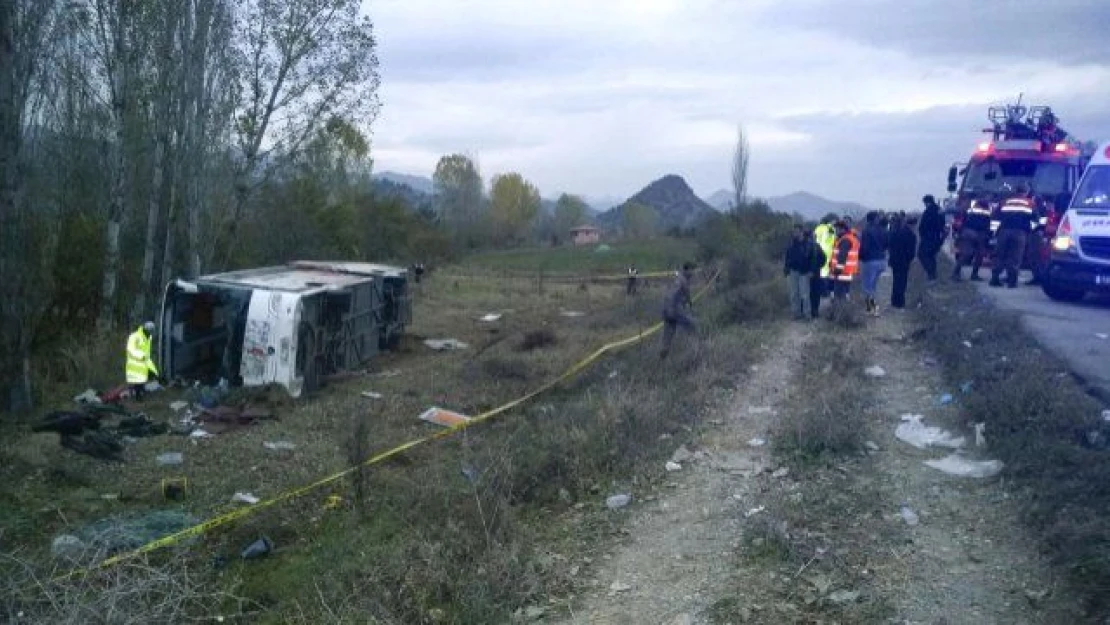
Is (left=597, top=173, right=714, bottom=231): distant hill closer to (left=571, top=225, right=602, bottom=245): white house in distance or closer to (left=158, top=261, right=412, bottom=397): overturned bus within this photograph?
(left=571, top=225, right=602, bottom=245): white house in distance

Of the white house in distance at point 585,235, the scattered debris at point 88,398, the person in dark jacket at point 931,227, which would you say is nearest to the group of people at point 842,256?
the person in dark jacket at point 931,227

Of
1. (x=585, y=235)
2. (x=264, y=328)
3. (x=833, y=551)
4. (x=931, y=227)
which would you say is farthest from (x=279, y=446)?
(x=585, y=235)

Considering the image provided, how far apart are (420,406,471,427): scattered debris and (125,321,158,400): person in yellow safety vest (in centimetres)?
366

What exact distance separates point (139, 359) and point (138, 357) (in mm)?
28

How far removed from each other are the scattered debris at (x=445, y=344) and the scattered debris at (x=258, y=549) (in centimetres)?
1020

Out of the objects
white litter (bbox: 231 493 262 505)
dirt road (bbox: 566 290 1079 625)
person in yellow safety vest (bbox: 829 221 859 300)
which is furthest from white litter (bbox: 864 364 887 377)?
white litter (bbox: 231 493 262 505)

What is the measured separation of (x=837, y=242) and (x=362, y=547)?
28.0 feet

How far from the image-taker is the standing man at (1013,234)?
1391cm

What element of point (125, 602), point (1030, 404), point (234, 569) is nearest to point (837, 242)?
point (1030, 404)

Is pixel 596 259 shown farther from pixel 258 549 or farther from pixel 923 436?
pixel 258 549

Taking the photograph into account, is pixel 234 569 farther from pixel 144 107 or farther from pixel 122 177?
pixel 144 107

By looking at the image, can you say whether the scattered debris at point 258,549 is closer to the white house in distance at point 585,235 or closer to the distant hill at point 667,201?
the white house in distance at point 585,235

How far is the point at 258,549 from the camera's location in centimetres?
644

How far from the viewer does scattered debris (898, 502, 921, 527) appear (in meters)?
5.53
